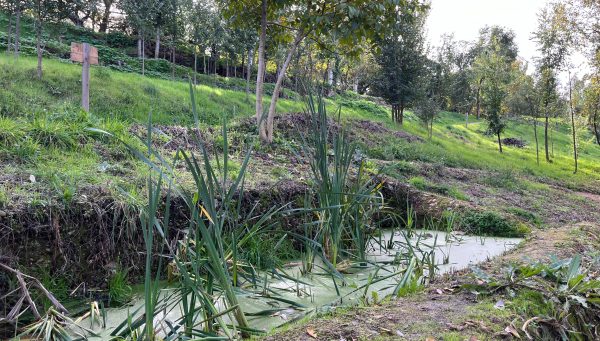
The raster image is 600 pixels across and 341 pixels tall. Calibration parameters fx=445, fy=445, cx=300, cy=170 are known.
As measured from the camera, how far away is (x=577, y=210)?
770 cm

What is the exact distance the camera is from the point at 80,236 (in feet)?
10.1

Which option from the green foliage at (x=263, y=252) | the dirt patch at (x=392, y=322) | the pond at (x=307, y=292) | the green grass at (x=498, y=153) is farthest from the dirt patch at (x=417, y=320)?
the green grass at (x=498, y=153)

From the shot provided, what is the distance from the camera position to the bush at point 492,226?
5.19 m

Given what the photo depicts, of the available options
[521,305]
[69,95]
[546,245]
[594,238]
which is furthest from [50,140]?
[69,95]

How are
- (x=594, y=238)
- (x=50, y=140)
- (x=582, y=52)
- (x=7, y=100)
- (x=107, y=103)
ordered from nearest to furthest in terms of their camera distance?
(x=594, y=238), (x=50, y=140), (x=7, y=100), (x=107, y=103), (x=582, y=52)

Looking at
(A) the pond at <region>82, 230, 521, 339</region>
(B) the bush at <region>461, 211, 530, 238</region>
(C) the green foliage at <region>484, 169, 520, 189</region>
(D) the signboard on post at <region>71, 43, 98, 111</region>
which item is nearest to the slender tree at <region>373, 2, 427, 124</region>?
(C) the green foliage at <region>484, 169, 520, 189</region>

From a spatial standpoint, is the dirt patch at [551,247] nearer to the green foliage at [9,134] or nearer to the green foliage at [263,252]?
the green foliage at [263,252]

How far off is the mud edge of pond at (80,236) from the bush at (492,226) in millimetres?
3164

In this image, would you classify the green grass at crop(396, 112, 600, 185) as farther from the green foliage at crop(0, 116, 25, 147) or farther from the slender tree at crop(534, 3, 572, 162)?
the green foliage at crop(0, 116, 25, 147)

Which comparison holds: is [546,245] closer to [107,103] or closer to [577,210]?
[577,210]

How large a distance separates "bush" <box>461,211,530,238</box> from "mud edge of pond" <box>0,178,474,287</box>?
3164mm

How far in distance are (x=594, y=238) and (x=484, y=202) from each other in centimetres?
253

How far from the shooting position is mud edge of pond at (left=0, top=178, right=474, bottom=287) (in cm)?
284

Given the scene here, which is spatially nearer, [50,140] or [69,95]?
[50,140]
